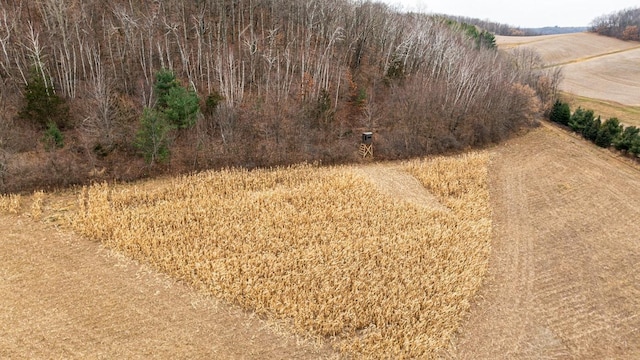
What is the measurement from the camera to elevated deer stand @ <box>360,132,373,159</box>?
27828 millimetres

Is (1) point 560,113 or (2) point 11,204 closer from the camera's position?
(2) point 11,204

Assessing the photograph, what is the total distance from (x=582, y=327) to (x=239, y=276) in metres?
12.6

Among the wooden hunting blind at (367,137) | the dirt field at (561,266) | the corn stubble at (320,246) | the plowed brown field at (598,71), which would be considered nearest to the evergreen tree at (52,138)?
the corn stubble at (320,246)

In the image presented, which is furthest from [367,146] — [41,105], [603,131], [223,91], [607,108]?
[607,108]

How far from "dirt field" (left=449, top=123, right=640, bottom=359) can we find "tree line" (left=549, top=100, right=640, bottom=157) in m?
2.50

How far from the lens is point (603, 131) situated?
29.9 m

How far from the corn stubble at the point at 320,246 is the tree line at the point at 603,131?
1493 centimetres

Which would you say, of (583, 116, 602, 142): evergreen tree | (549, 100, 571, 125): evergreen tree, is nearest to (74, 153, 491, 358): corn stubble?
(583, 116, 602, 142): evergreen tree

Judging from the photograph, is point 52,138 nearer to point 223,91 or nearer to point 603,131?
point 223,91

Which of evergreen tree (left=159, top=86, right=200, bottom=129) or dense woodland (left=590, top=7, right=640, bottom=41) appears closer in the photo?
evergreen tree (left=159, top=86, right=200, bottom=129)

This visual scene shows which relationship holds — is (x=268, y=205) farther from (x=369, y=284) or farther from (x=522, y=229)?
(x=522, y=229)

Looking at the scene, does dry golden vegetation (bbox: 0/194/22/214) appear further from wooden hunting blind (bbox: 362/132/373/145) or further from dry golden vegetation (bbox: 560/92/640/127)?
dry golden vegetation (bbox: 560/92/640/127)

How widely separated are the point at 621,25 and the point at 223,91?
103 meters

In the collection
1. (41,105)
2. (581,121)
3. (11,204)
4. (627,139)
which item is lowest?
(11,204)
